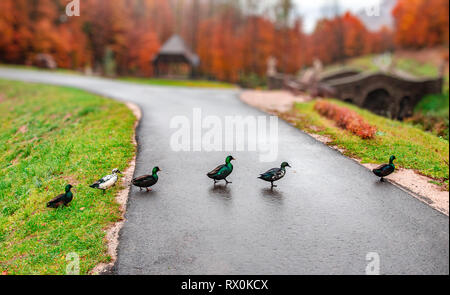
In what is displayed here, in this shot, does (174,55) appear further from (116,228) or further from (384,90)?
(116,228)

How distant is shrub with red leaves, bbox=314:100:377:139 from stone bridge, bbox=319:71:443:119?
1619 centimetres

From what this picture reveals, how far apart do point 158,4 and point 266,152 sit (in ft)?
284

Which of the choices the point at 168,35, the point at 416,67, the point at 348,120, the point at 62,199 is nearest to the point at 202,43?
the point at 168,35

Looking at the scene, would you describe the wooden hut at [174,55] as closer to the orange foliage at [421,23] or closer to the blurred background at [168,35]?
the blurred background at [168,35]

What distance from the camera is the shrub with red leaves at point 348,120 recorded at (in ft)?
45.4

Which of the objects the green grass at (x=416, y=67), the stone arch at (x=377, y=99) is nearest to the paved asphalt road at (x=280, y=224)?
the stone arch at (x=377, y=99)

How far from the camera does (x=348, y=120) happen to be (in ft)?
51.5

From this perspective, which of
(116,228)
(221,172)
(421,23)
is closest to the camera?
(116,228)

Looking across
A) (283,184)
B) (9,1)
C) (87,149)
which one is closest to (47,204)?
(87,149)

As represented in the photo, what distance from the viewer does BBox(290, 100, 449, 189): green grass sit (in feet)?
36.1

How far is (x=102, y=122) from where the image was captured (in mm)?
15922

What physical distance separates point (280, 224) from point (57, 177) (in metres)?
7.34

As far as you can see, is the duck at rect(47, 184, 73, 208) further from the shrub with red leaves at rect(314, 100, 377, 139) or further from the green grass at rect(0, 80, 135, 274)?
the shrub with red leaves at rect(314, 100, 377, 139)
